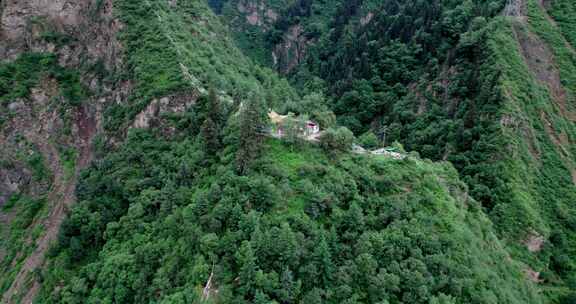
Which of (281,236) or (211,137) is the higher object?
(281,236)

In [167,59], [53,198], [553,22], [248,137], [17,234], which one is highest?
[553,22]

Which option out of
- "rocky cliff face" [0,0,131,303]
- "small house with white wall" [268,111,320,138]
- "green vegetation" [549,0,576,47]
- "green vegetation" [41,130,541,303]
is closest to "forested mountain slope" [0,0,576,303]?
"green vegetation" [41,130,541,303]

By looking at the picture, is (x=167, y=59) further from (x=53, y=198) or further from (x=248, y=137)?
(x=53, y=198)

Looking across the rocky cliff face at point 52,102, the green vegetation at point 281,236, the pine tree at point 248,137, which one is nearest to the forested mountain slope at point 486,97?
the green vegetation at point 281,236

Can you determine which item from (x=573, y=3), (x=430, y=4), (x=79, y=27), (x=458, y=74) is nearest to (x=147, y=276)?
(x=79, y=27)

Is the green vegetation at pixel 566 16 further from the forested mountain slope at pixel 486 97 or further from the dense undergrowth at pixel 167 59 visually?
the dense undergrowth at pixel 167 59

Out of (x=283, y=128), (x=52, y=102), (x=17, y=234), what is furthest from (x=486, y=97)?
(x=17, y=234)

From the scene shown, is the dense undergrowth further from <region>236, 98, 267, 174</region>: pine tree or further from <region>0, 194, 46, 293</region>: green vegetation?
<region>0, 194, 46, 293</region>: green vegetation
